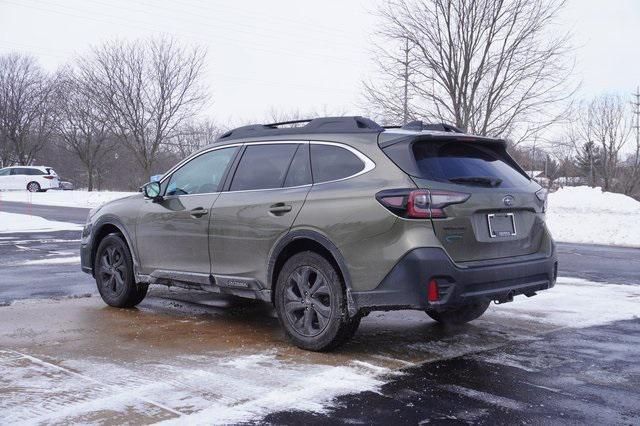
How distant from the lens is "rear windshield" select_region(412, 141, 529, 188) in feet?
15.8

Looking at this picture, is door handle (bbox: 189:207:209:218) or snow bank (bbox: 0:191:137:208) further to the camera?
snow bank (bbox: 0:191:137:208)

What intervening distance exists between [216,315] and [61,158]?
221ft

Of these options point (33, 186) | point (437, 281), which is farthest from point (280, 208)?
point (33, 186)

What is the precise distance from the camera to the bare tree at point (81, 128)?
48.4 metres

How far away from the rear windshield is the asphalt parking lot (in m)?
1.36

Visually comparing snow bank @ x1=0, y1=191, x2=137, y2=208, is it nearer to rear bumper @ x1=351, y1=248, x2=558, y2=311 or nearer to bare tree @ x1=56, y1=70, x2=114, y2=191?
bare tree @ x1=56, y1=70, x2=114, y2=191

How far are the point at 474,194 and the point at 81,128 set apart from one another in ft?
179

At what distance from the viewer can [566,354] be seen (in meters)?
5.06

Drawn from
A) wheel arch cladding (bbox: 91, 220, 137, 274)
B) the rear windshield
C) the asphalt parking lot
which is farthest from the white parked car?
the rear windshield

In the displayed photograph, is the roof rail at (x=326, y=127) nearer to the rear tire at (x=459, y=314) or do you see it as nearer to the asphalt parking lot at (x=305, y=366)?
the asphalt parking lot at (x=305, y=366)

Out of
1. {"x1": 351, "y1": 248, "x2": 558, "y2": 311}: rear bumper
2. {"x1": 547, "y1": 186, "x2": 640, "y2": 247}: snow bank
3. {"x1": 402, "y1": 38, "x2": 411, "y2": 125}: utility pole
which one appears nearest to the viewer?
{"x1": 351, "y1": 248, "x2": 558, "y2": 311}: rear bumper

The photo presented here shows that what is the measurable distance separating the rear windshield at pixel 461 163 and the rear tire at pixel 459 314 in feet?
4.32

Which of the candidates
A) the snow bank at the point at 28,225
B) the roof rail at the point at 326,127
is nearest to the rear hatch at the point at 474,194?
the roof rail at the point at 326,127

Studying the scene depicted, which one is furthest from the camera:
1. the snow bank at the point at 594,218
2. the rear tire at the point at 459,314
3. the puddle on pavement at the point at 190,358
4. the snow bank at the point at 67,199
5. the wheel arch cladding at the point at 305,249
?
the snow bank at the point at 67,199
